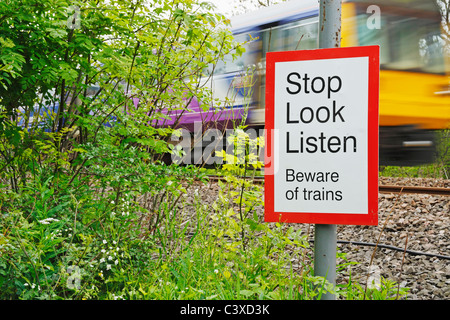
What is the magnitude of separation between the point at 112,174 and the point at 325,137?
6.39 ft

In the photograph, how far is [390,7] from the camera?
7832 millimetres

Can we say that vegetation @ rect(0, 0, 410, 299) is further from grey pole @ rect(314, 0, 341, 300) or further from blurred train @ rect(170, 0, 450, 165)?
blurred train @ rect(170, 0, 450, 165)

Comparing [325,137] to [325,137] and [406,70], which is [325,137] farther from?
[406,70]

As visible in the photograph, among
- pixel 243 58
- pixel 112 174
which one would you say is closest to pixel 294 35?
pixel 243 58

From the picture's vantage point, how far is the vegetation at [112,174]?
2822 mm

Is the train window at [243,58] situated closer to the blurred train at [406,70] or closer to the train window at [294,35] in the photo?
the train window at [294,35]

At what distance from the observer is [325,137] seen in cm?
204

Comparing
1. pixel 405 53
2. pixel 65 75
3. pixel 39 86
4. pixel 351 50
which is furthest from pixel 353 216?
pixel 405 53


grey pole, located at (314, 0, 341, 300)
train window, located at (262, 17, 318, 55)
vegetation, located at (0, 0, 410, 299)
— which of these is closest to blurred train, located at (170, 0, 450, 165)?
train window, located at (262, 17, 318, 55)

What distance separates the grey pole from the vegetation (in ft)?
1.59

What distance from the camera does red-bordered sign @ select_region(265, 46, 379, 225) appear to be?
2016 millimetres

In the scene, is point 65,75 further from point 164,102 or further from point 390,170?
point 390,170

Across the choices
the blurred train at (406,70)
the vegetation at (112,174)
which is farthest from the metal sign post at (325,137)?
the blurred train at (406,70)
